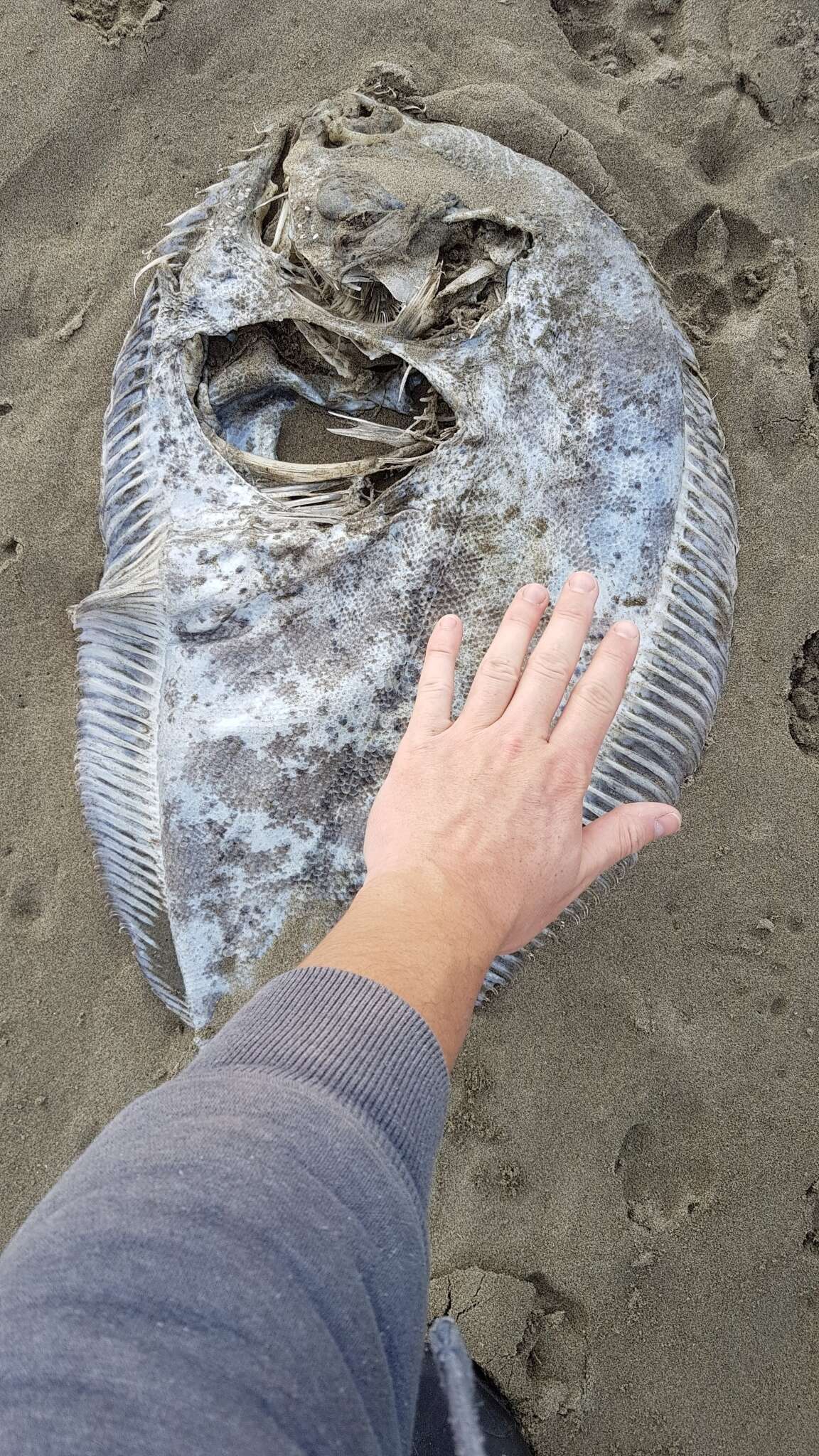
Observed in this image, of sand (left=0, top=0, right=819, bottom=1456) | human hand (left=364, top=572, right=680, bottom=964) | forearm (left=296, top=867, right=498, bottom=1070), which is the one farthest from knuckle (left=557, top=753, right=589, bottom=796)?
sand (left=0, top=0, right=819, bottom=1456)

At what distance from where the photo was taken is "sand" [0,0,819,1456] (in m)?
3.07

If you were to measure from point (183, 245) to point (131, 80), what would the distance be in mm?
981

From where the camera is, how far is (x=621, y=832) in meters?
2.14

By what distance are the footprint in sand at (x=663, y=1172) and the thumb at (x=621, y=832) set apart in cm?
156

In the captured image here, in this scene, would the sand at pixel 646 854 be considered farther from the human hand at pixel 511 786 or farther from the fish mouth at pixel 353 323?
the human hand at pixel 511 786

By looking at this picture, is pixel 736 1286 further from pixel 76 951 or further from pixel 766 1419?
pixel 76 951

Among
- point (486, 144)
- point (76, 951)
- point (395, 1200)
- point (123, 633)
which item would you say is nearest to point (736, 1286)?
point (395, 1200)

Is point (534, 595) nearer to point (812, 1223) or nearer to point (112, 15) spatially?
point (812, 1223)

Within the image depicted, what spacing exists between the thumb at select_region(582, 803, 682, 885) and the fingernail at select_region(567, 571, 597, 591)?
56 cm

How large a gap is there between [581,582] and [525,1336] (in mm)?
2600

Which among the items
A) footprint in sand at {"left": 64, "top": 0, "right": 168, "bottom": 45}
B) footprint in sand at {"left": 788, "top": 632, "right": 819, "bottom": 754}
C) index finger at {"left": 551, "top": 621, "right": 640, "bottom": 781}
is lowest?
footprint in sand at {"left": 788, "top": 632, "right": 819, "bottom": 754}

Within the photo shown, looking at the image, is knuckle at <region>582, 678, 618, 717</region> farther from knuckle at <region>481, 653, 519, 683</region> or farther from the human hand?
knuckle at <region>481, 653, 519, 683</region>

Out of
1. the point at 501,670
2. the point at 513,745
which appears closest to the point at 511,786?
the point at 513,745

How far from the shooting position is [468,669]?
2.76 meters
